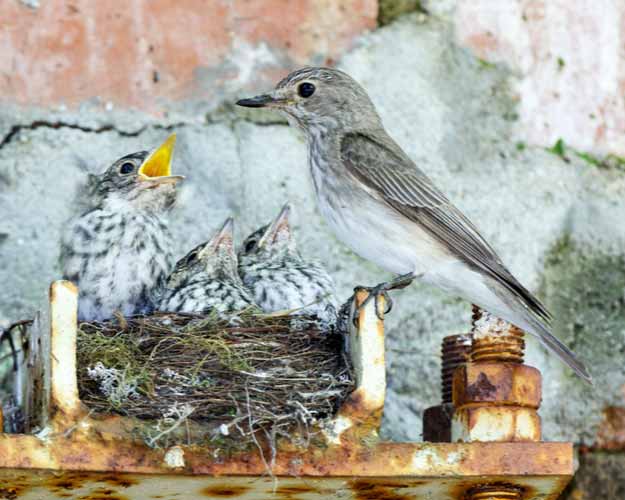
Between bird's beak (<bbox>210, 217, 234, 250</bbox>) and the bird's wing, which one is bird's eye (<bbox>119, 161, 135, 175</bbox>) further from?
the bird's wing

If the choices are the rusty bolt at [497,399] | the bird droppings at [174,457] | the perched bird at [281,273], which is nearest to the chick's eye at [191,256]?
the perched bird at [281,273]

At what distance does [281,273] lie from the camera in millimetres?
4598

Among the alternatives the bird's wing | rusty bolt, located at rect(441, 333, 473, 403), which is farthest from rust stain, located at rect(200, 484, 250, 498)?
the bird's wing

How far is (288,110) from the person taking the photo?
14.2 feet

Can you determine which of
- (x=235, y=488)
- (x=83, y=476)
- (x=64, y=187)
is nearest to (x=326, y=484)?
(x=235, y=488)

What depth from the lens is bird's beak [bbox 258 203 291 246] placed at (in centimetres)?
459

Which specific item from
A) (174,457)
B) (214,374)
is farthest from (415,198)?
(174,457)

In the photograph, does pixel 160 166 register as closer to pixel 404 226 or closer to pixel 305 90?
pixel 305 90

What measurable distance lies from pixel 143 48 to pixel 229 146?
0.42m

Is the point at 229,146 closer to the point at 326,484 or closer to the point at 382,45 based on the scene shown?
the point at 382,45

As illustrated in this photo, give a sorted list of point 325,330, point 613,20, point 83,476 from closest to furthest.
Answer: point 83,476, point 325,330, point 613,20

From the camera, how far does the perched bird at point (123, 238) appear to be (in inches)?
168

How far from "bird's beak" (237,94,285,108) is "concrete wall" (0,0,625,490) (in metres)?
0.36

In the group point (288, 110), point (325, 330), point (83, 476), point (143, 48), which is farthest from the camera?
point (143, 48)
